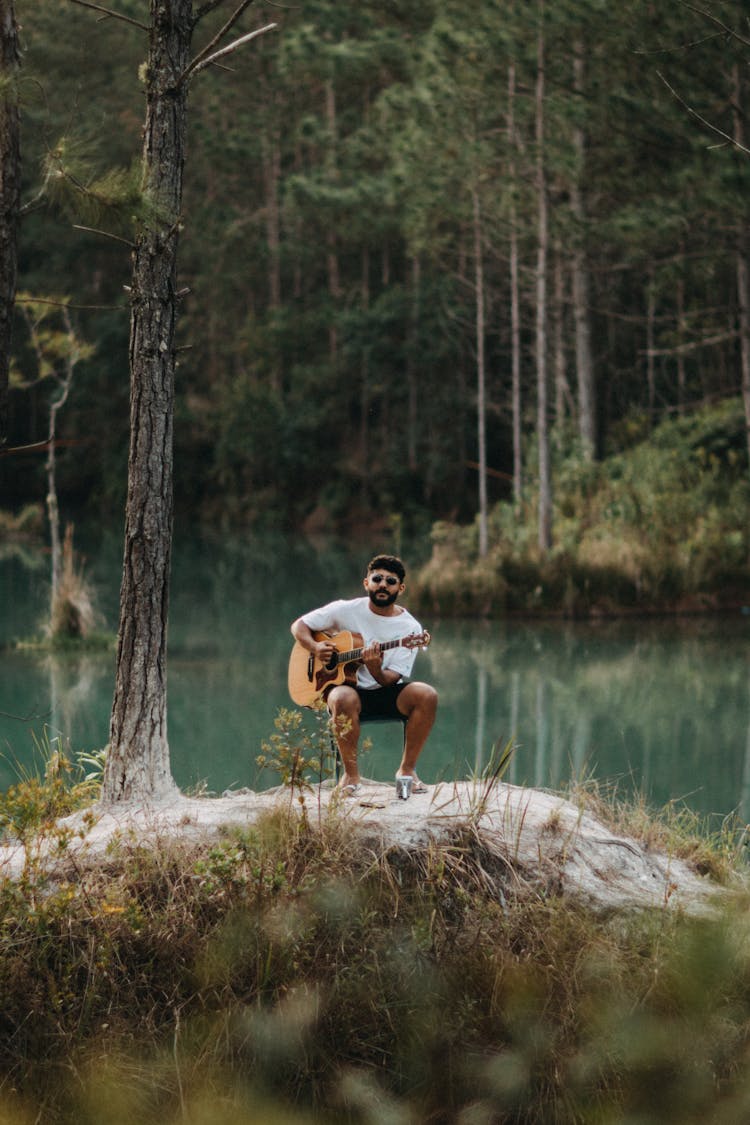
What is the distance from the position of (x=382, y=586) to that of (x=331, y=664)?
0.38 metres

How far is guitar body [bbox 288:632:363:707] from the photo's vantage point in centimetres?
566

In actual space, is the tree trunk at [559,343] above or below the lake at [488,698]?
above

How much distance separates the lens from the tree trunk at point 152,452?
5699 millimetres

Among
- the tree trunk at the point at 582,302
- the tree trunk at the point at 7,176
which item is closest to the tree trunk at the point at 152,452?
the tree trunk at the point at 7,176

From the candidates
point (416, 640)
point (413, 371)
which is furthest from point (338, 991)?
point (413, 371)

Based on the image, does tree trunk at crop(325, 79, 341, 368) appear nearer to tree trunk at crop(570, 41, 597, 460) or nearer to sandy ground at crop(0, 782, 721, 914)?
tree trunk at crop(570, 41, 597, 460)

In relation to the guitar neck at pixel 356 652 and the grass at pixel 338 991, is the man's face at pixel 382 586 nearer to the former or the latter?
the guitar neck at pixel 356 652

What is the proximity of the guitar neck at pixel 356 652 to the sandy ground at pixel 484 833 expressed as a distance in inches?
21.1

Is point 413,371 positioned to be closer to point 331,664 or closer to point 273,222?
point 273,222

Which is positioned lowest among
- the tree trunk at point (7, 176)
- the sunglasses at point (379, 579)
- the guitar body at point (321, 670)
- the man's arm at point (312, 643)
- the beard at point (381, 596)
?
the guitar body at point (321, 670)

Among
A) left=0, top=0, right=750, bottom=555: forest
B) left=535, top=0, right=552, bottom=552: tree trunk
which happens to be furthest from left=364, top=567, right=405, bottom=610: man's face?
left=535, top=0, right=552, bottom=552: tree trunk

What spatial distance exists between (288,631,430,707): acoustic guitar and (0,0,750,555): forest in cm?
1132

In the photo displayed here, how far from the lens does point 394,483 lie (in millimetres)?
34344

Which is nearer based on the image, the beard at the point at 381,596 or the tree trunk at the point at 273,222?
the beard at the point at 381,596
